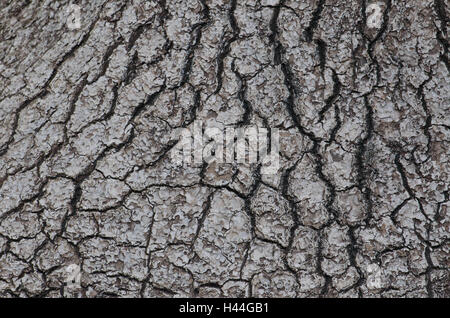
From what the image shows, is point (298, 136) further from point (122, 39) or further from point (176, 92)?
point (122, 39)

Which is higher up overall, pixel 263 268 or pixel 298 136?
pixel 298 136

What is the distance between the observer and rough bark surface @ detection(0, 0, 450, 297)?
1.60 m

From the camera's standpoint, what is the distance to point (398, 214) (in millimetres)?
1598

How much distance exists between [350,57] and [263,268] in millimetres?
698

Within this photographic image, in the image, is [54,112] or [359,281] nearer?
[359,281]

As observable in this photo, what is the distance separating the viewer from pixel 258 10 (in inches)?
65.8

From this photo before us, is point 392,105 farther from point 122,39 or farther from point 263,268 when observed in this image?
point 122,39

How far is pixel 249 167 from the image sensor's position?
1.63 metres

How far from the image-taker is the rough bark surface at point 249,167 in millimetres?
1604

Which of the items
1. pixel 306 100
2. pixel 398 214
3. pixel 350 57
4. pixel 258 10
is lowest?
pixel 398 214
